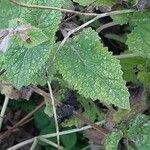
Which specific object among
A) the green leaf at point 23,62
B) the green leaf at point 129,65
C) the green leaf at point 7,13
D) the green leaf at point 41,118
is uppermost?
the green leaf at point 7,13

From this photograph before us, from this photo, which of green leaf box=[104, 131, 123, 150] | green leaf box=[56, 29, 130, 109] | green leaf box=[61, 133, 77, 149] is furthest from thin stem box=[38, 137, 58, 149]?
green leaf box=[56, 29, 130, 109]

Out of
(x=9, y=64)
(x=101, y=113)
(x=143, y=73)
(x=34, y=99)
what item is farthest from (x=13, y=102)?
(x=9, y=64)

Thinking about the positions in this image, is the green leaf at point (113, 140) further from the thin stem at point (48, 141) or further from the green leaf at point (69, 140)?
the green leaf at point (69, 140)

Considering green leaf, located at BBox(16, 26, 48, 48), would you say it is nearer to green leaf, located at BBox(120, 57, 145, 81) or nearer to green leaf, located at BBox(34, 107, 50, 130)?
green leaf, located at BBox(120, 57, 145, 81)

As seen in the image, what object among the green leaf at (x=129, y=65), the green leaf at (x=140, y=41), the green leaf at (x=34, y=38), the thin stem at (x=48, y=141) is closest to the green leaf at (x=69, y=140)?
the thin stem at (x=48, y=141)

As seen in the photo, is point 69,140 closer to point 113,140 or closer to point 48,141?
point 48,141

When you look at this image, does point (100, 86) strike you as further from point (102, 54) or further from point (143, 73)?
point (143, 73)

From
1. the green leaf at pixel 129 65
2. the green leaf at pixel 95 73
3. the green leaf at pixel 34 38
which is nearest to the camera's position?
the green leaf at pixel 34 38

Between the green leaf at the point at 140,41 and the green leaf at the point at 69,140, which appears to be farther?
the green leaf at the point at 69,140
